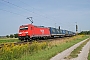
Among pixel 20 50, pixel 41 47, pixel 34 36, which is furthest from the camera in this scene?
pixel 34 36

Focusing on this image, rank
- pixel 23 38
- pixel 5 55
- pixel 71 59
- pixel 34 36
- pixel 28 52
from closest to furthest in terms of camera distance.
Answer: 1. pixel 5 55
2. pixel 71 59
3. pixel 28 52
4. pixel 23 38
5. pixel 34 36

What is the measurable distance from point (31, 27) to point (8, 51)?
24133mm

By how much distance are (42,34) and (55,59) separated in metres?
30.6

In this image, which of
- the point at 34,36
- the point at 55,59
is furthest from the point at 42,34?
the point at 55,59

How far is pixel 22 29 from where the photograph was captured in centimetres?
3725

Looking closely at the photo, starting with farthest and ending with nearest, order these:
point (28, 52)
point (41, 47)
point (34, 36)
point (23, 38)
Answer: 1. point (34, 36)
2. point (23, 38)
3. point (41, 47)
4. point (28, 52)

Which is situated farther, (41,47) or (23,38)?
(23,38)

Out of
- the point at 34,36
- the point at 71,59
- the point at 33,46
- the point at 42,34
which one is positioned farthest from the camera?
the point at 42,34

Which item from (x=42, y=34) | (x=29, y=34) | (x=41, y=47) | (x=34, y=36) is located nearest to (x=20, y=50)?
(x=41, y=47)

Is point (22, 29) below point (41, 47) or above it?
above

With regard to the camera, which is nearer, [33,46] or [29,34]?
[33,46]

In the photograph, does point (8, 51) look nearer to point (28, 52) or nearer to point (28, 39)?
point (28, 52)

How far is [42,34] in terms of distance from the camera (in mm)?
45344

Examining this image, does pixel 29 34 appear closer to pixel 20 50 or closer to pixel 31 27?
pixel 31 27
